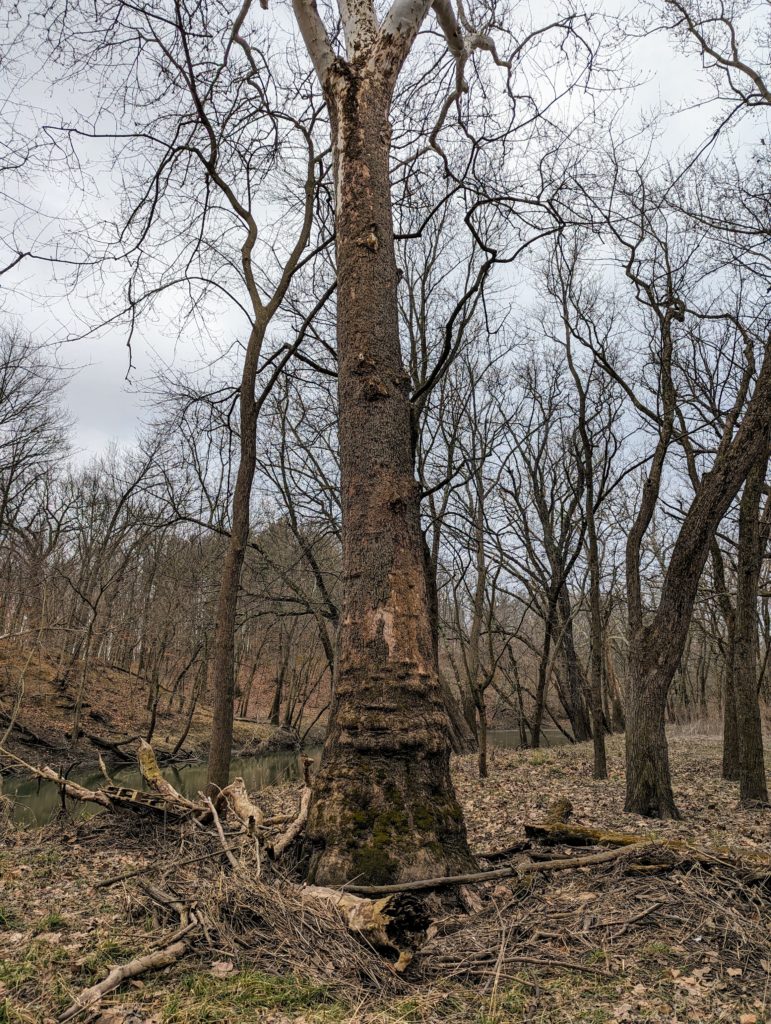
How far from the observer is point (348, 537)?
3.45 m

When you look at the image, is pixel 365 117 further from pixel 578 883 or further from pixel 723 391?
pixel 723 391

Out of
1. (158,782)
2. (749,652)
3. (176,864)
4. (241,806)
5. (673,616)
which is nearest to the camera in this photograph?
(176,864)

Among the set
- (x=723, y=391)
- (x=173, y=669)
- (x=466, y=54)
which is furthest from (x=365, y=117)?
(x=173, y=669)

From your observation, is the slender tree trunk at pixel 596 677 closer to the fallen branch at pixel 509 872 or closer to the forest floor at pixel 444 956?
the fallen branch at pixel 509 872

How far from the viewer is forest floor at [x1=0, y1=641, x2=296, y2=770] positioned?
53.4 feet

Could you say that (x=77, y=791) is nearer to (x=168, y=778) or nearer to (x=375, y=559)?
(x=375, y=559)

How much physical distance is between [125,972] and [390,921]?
3.04ft

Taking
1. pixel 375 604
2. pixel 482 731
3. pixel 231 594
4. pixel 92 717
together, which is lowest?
pixel 92 717

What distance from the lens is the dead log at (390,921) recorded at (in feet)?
7.49

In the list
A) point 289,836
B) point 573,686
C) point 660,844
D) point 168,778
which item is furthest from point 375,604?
point 573,686

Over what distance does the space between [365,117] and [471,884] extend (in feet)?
14.9

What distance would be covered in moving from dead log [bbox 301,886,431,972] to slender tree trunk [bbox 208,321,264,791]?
4.79 m

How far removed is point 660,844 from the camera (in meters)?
3.01

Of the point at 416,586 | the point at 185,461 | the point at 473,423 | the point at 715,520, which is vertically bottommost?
the point at 416,586
